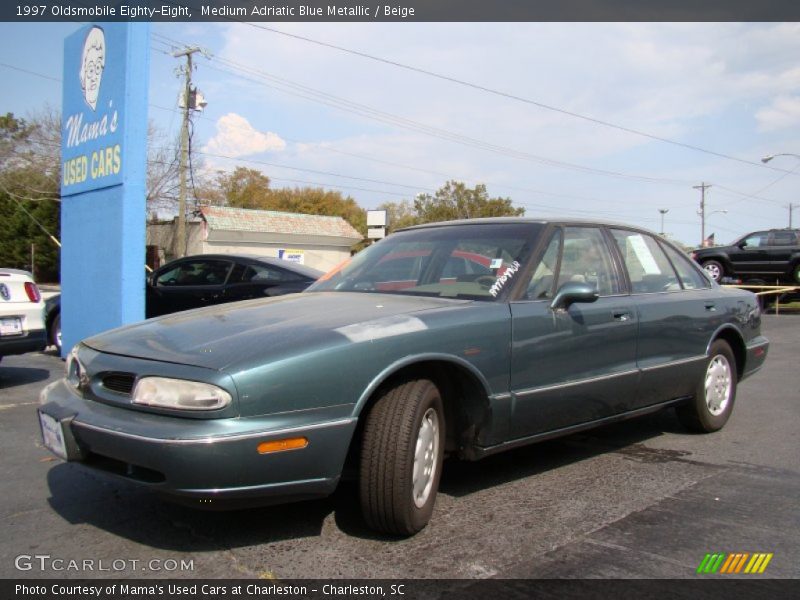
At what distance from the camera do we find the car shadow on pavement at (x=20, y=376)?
7.14 meters

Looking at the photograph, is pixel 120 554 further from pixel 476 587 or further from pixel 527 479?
pixel 527 479

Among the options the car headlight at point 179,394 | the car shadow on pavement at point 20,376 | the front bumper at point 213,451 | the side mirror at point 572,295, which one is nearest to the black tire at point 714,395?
the side mirror at point 572,295

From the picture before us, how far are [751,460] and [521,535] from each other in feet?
7.27

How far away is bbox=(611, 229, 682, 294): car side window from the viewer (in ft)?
15.2

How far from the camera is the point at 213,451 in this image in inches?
101

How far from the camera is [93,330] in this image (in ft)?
26.8

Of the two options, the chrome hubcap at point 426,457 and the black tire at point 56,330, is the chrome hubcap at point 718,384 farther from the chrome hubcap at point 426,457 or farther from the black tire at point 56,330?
the black tire at point 56,330

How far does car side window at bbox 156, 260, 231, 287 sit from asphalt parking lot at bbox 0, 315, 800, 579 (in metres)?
4.33

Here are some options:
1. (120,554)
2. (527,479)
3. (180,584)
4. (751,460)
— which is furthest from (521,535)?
(751,460)

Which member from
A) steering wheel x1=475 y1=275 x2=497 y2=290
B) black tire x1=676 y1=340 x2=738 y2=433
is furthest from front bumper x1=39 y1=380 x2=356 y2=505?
black tire x1=676 y1=340 x2=738 y2=433

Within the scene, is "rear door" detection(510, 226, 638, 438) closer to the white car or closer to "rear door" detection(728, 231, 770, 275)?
the white car

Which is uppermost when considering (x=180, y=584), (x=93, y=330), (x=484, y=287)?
(x=484, y=287)

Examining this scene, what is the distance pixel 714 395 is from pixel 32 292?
260 inches

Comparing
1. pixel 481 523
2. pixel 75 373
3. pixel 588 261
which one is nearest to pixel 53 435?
pixel 75 373
